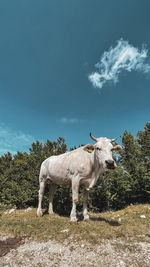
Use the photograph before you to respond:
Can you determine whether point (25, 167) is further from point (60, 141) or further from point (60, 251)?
point (60, 251)

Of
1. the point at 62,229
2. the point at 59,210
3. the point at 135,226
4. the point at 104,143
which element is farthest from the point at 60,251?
the point at 59,210

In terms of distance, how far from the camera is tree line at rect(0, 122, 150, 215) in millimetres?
9586

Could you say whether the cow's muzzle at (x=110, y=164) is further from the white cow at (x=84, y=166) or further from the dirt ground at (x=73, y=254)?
the dirt ground at (x=73, y=254)

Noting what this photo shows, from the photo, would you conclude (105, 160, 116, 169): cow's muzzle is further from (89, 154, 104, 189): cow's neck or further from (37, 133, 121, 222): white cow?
(89, 154, 104, 189): cow's neck

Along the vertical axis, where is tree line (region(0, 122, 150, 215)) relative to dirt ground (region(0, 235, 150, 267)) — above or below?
above

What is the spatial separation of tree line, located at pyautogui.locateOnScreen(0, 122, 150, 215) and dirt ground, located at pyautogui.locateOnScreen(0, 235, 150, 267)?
5.69 meters

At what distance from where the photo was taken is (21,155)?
15016mm

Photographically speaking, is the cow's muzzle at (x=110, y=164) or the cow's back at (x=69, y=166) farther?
the cow's back at (x=69, y=166)

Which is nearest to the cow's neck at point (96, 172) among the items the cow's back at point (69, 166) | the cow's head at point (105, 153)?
the cow's back at point (69, 166)

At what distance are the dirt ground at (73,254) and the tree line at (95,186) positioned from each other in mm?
5687

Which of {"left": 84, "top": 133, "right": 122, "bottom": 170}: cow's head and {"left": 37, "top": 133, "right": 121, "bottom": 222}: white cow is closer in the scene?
{"left": 84, "top": 133, "right": 122, "bottom": 170}: cow's head

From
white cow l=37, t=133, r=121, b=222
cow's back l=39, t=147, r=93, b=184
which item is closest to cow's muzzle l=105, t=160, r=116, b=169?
white cow l=37, t=133, r=121, b=222

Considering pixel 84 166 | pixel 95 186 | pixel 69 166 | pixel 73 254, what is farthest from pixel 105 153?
pixel 95 186

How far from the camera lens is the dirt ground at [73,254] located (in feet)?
9.00
